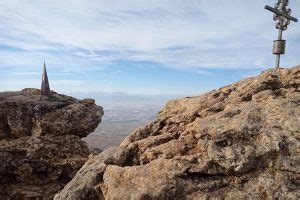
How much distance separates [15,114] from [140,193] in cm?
2162

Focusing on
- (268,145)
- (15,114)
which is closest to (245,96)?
(268,145)

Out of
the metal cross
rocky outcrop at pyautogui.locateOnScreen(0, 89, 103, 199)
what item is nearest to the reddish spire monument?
rocky outcrop at pyautogui.locateOnScreen(0, 89, 103, 199)

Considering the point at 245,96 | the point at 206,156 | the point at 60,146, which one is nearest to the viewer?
the point at 206,156

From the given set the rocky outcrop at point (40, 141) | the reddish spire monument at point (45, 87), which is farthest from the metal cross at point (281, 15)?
the reddish spire monument at point (45, 87)

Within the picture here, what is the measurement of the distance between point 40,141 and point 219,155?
19.8 metres

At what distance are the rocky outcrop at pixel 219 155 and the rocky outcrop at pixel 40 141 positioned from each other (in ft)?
35.1

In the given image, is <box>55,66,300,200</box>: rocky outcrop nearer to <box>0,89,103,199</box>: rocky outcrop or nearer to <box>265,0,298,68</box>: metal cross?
<box>265,0,298,68</box>: metal cross

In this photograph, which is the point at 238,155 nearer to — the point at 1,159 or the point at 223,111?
the point at 223,111

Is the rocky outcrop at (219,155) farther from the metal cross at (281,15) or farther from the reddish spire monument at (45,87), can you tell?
the reddish spire monument at (45,87)

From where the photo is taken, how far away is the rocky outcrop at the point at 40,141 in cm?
2547

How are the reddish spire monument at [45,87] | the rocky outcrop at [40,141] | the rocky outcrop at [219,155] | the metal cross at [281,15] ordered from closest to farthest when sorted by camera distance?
the rocky outcrop at [219,155]
the metal cross at [281,15]
the rocky outcrop at [40,141]
the reddish spire monument at [45,87]

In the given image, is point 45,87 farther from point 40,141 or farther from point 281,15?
point 281,15

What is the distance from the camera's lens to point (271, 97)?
47.9 ft

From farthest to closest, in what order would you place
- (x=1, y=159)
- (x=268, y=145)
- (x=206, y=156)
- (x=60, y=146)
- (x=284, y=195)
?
(x=60, y=146), (x=1, y=159), (x=206, y=156), (x=268, y=145), (x=284, y=195)
